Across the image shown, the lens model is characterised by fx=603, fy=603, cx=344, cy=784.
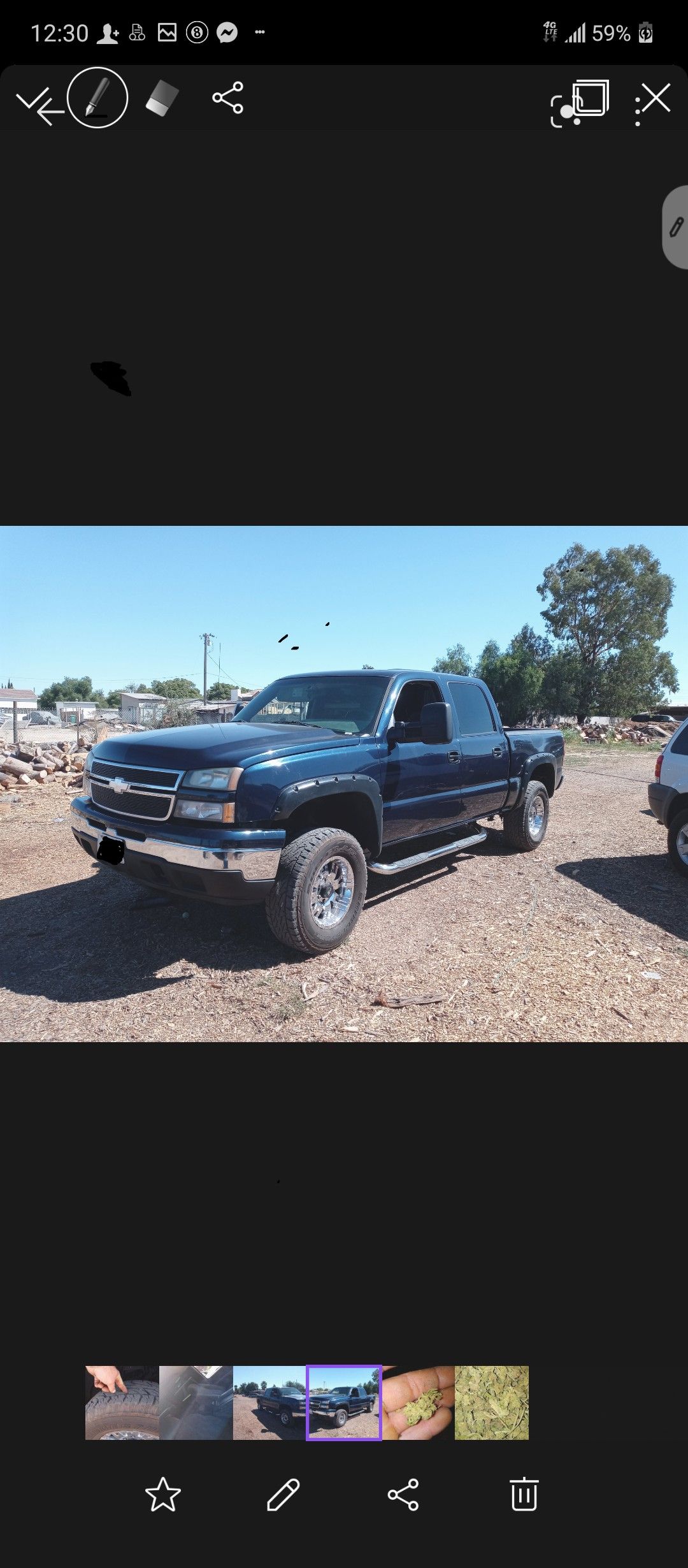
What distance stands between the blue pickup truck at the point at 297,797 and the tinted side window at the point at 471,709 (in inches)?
1.4

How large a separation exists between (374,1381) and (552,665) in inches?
162

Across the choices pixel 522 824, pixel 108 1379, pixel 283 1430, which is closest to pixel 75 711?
pixel 522 824

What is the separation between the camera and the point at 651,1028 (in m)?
2.54

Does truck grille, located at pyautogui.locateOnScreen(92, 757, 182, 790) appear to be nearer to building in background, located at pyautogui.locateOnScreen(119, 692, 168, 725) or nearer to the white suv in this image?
building in background, located at pyautogui.locateOnScreen(119, 692, 168, 725)

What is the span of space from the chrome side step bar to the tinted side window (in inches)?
35.6

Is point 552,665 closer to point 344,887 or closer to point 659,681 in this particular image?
point 659,681

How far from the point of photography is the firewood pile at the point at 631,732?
16.8 feet

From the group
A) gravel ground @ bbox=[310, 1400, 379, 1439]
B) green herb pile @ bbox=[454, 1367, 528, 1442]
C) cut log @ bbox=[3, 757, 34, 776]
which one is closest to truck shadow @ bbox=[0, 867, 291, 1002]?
gravel ground @ bbox=[310, 1400, 379, 1439]

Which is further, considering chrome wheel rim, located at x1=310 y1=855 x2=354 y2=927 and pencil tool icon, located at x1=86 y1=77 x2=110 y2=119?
chrome wheel rim, located at x1=310 y1=855 x2=354 y2=927

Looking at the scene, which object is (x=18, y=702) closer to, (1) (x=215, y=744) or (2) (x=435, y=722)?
(1) (x=215, y=744)

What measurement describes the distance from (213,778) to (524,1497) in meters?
2.72

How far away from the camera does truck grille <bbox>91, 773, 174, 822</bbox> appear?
3.33 m

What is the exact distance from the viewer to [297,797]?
3398 millimetres

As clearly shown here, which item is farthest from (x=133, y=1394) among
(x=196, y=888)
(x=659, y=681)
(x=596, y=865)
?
(x=596, y=865)
